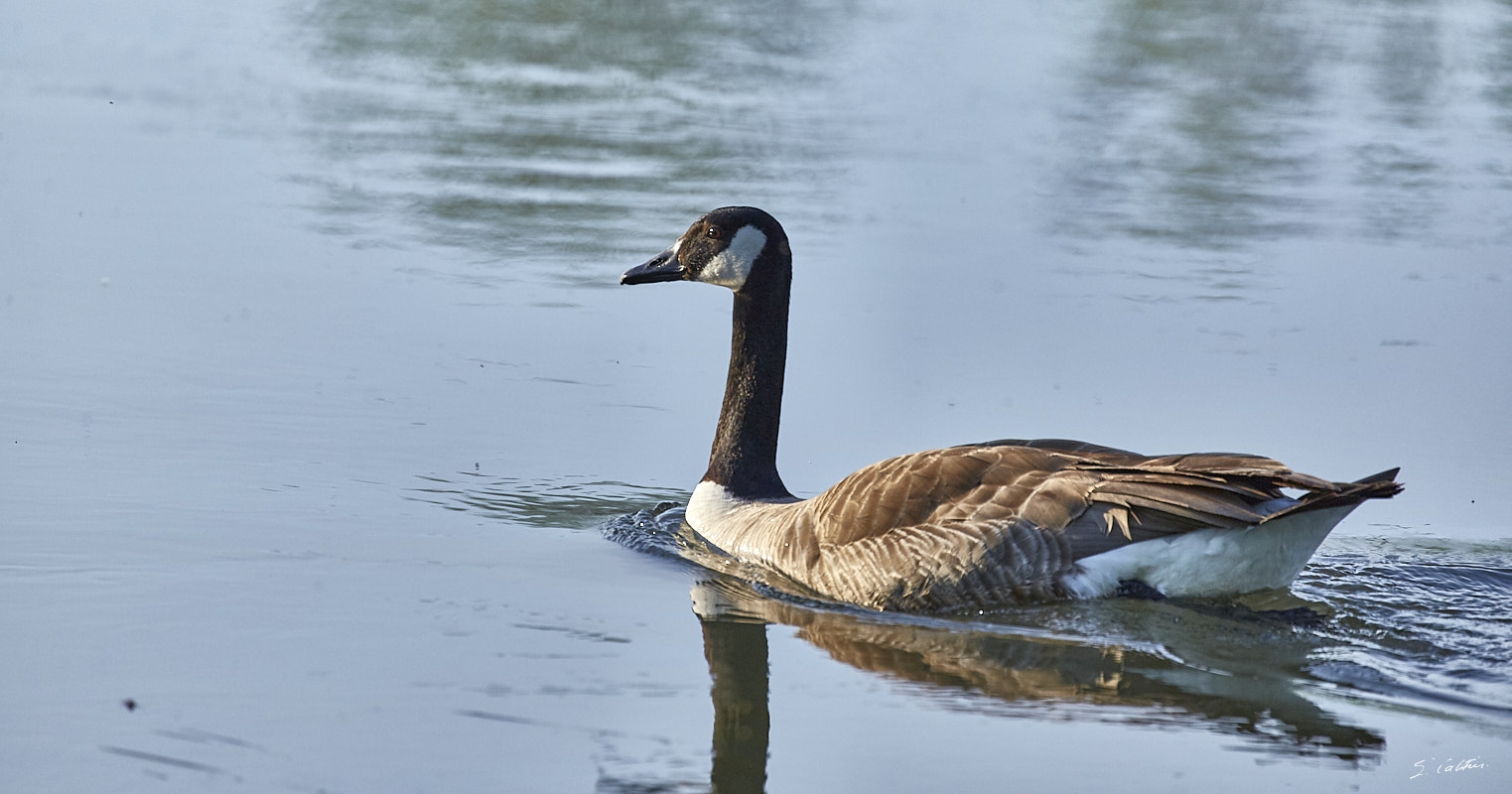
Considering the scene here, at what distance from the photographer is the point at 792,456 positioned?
27.3ft

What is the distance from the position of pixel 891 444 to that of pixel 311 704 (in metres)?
3.88

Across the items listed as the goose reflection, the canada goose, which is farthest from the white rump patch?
the goose reflection

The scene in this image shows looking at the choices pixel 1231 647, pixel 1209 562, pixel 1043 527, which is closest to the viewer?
pixel 1231 647

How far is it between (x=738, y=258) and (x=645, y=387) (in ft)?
4.48

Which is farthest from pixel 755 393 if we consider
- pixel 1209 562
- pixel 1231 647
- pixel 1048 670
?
pixel 1231 647

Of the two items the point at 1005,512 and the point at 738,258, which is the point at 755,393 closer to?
the point at 738,258

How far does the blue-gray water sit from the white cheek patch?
998 millimetres

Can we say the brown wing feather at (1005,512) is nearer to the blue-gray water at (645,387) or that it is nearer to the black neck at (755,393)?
the blue-gray water at (645,387)

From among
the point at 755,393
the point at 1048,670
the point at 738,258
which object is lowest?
the point at 1048,670

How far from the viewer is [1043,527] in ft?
20.6

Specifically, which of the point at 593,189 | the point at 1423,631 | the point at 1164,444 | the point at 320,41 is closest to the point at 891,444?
the point at 1164,444

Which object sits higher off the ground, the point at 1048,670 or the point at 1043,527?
the point at 1043,527

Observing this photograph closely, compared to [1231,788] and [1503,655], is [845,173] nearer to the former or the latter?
[1503,655]
